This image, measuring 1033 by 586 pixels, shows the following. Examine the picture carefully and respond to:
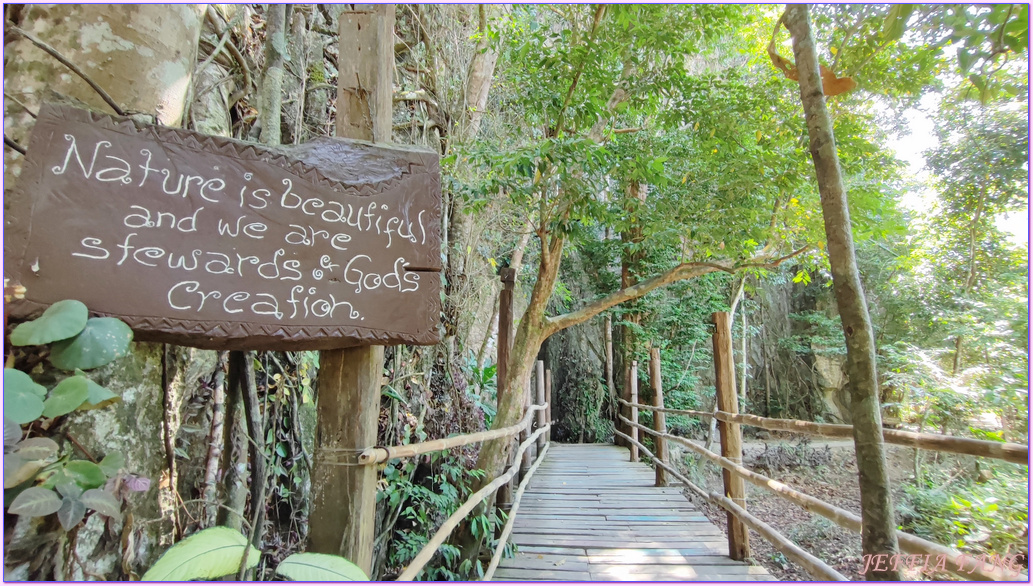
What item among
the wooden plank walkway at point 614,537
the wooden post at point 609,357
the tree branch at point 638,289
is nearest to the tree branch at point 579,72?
the tree branch at point 638,289

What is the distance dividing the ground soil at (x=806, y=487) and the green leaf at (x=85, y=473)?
6411mm

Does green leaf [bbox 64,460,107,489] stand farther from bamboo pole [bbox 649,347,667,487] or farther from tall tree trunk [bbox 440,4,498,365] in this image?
bamboo pole [bbox 649,347,667,487]

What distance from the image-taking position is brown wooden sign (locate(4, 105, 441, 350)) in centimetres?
96

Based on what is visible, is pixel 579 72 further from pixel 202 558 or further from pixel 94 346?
pixel 202 558

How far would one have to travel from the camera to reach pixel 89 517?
1.05 metres

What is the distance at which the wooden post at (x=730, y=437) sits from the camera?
8.87 feet

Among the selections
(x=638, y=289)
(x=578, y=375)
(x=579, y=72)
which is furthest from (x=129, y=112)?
(x=578, y=375)

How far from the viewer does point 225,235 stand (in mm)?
1116

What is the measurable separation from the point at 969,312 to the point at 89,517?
8931 mm

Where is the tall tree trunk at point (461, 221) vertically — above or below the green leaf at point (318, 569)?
above

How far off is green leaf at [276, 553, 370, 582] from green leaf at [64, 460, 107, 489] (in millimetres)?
392

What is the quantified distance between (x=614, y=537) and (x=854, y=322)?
2.63 metres

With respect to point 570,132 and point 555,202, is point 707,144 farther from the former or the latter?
point 555,202

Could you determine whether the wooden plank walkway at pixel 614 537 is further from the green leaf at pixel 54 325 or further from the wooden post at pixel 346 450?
the green leaf at pixel 54 325
